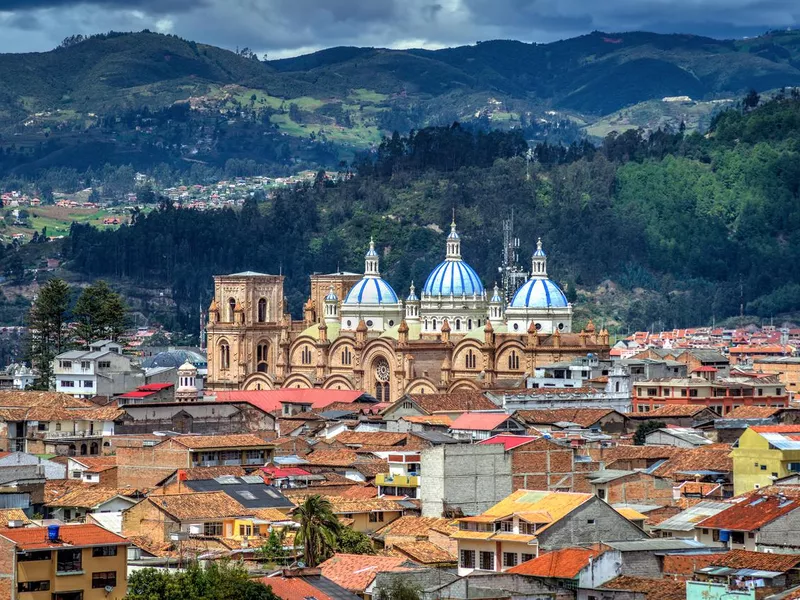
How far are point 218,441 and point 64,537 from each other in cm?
2957

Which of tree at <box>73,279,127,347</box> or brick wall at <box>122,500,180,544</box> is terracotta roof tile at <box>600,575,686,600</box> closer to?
brick wall at <box>122,500,180,544</box>

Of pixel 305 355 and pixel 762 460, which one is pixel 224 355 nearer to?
pixel 305 355

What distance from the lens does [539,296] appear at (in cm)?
13688

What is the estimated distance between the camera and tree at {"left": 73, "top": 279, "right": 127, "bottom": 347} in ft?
470

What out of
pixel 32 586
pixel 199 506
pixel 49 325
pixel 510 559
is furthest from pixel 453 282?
pixel 32 586

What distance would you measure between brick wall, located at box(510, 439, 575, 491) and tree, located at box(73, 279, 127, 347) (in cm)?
6579

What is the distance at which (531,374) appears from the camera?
128125 mm

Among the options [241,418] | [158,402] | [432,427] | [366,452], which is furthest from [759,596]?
[158,402]

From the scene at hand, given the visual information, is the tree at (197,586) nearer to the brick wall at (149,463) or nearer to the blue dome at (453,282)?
the brick wall at (149,463)

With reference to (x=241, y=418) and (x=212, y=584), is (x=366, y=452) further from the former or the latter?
(x=212, y=584)

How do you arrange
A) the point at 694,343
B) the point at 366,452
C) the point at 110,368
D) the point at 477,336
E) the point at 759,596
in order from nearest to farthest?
the point at 759,596 < the point at 366,452 < the point at 110,368 < the point at 477,336 < the point at 694,343

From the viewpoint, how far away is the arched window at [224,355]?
151 m

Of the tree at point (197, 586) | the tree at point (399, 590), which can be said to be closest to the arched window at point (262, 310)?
the tree at point (399, 590)

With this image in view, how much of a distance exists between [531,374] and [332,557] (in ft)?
217
